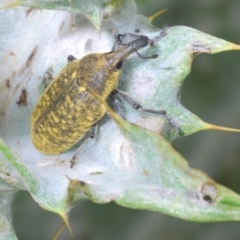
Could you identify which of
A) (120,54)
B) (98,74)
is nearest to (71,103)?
(98,74)

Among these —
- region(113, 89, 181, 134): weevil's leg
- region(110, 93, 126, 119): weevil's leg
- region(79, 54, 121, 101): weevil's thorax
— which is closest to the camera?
region(113, 89, 181, 134): weevil's leg

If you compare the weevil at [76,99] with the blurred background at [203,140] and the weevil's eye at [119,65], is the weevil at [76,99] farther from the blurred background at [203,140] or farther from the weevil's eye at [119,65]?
the blurred background at [203,140]

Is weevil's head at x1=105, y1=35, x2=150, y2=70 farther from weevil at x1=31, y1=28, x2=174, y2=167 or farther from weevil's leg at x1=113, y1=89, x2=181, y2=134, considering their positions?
weevil's leg at x1=113, y1=89, x2=181, y2=134

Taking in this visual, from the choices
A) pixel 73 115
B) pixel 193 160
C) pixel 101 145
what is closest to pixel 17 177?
pixel 101 145

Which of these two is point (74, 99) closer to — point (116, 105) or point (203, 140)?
point (116, 105)

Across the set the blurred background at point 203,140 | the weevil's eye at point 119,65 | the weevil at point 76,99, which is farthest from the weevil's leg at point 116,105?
the blurred background at point 203,140

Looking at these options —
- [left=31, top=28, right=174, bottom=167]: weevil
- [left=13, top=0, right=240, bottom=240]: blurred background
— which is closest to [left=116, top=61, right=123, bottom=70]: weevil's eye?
[left=31, top=28, right=174, bottom=167]: weevil

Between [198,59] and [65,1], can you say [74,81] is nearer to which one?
[65,1]
